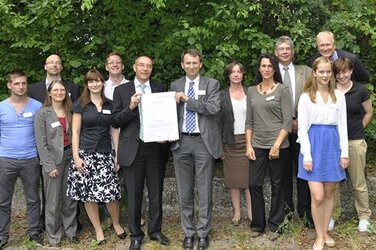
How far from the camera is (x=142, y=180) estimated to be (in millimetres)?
5930

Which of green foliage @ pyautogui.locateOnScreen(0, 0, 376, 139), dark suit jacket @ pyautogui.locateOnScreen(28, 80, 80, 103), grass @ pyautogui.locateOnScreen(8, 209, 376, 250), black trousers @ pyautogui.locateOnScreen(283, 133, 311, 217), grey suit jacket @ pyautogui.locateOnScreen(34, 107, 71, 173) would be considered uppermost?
green foliage @ pyautogui.locateOnScreen(0, 0, 376, 139)

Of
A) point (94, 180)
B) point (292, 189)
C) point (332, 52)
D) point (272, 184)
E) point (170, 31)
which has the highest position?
point (170, 31)

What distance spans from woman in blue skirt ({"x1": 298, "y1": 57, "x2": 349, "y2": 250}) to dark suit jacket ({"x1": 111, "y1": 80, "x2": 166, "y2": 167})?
74.4 inches

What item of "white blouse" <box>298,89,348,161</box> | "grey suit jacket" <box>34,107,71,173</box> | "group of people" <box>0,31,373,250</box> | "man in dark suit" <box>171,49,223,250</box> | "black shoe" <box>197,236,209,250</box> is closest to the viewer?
"white blouse" <box>298,89,348,161</box>

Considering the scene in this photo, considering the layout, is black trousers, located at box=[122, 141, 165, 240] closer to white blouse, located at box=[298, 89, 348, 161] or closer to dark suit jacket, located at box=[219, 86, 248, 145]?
dark suit jacket, located at box=[219, 86, 248, 145]

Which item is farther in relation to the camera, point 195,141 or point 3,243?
point 3,243

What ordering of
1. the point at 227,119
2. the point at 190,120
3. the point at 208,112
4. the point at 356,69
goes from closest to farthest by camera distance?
1. the point at 208,112
2. the point at 190,120
3. the point at 356,69
4. the point at 227,119

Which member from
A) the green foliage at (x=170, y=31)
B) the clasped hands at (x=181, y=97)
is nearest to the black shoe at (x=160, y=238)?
the clasped hands at (x=181, y=97)

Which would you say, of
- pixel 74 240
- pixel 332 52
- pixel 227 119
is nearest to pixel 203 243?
pixel 227 119

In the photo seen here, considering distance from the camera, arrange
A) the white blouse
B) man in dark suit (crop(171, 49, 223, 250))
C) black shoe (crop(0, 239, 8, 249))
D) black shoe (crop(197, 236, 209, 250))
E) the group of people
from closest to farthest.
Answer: the white blouse → the group of people → man in dark suit (crop(171, 49, 223, 250)) → black shoe (crop(197, 236, 209, 250)) → black shoe (crop(0, 239, 8, 249))

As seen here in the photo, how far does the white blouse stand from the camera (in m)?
5.50

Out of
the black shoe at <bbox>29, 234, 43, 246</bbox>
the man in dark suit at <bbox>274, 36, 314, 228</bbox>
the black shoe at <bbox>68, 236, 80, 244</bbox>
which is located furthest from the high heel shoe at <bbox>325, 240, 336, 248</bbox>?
the black shoe at <bbox>29, 234, 43, 246</bbox>

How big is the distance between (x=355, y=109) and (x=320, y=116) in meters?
0.68

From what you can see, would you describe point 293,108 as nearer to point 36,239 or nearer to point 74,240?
point 74,240
